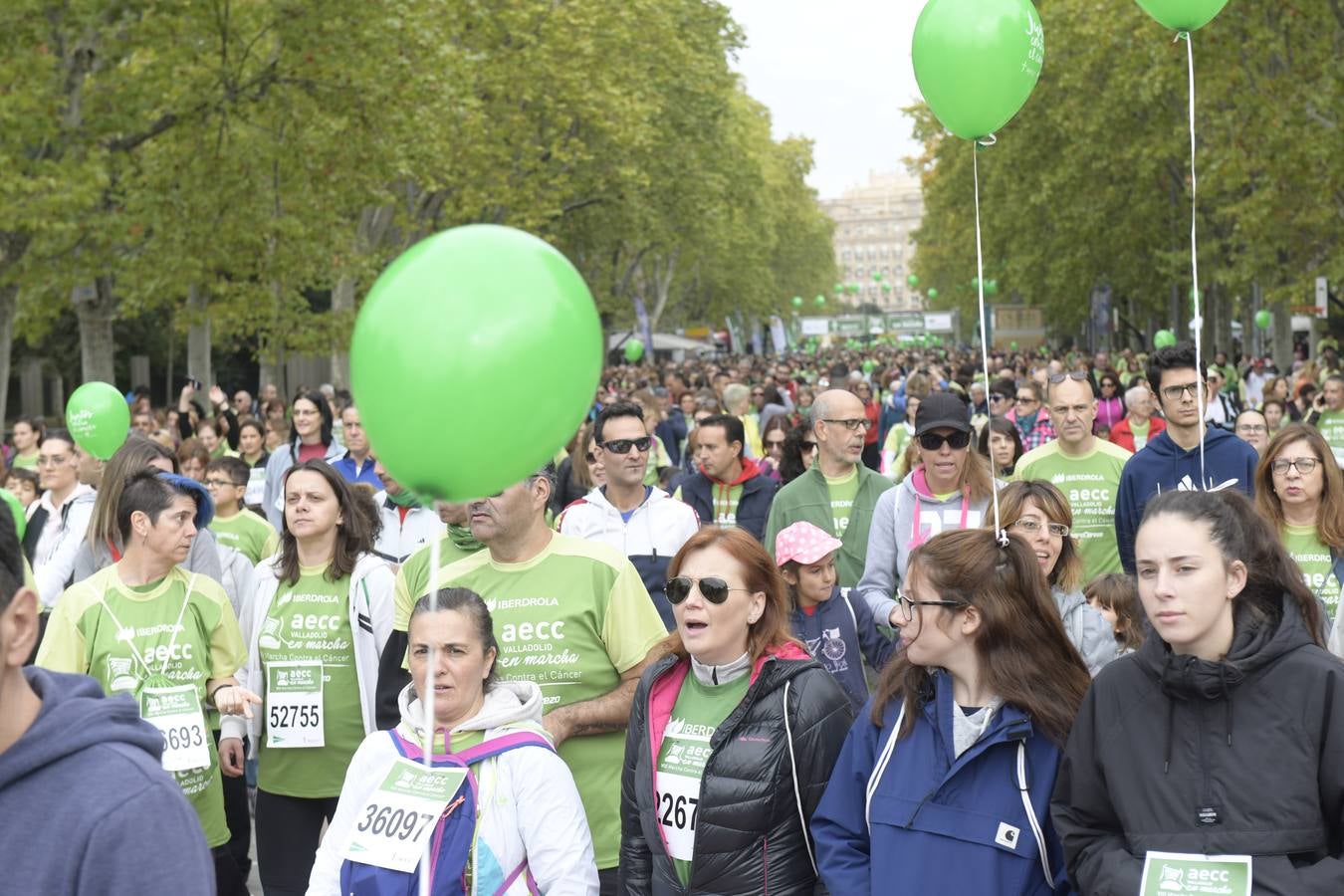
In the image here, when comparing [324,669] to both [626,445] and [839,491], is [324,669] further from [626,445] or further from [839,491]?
[839,491]

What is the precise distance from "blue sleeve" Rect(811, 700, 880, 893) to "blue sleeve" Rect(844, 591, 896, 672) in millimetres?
2161

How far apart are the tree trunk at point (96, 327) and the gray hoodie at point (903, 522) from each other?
18816 millimetres

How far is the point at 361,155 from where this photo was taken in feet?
75.2

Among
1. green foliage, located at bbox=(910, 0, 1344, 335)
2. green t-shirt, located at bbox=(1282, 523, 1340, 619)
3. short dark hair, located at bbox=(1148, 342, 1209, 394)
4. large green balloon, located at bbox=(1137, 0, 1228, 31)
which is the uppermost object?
green foliage, located at bbox=(910, 0, 1344, 335)

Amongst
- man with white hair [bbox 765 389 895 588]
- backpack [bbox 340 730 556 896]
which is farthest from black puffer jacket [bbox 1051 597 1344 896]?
man with white hair [bbox 765 389 895 588]

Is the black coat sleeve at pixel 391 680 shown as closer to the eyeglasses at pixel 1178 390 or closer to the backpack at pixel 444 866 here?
the backpack at pixel 444 866

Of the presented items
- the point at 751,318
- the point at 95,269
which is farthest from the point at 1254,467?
the point at 751,318

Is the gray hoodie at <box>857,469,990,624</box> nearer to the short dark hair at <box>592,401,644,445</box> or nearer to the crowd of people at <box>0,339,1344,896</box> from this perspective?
the crowd of people at <box>0,339,1344,896</box>

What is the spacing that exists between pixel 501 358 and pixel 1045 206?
37886mm

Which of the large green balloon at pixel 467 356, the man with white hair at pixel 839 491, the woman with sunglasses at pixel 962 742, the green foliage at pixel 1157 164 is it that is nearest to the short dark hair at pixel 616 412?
the man with white hair at pixel 839 491

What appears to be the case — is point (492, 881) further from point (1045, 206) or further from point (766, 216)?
point (766, 216)

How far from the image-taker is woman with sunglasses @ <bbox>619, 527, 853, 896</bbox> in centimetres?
399

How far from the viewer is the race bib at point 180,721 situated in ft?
17.5

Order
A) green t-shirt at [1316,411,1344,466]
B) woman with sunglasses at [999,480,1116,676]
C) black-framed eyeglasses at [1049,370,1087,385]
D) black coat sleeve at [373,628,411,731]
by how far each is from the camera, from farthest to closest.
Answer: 1. green t-shirt at [1316,411,1344,466]
2. black-framed eyeglasses at [1049,370,1087,385]
3. woman with sunglasses at [999,480,1116,676]
4. black coat sleeve at [373,628,411,731]
